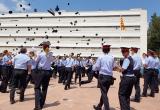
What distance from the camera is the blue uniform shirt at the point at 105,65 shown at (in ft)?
38.7

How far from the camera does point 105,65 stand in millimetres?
11820

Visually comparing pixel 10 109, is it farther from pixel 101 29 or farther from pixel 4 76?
pixel 101 29

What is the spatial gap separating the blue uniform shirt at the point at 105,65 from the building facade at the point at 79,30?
261ft

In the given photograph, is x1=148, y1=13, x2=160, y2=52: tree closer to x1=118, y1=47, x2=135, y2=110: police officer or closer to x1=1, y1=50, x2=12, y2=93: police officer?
x1=1, y1=50, x2=12, y2=93: police officer

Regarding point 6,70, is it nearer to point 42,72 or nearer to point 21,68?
point 21,68

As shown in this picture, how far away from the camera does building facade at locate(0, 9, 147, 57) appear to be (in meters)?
92.6

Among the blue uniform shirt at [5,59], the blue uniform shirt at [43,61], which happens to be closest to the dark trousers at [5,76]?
the blue uniform shirt at [5,59]

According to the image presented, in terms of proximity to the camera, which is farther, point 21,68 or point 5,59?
point 5,59

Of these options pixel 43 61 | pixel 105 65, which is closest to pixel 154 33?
pixel 43 61

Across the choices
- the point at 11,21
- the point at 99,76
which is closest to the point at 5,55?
the point at 99,76

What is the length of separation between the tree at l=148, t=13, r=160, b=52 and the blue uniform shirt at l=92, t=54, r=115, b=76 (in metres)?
70.9

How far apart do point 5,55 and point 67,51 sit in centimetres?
7538

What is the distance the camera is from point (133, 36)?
92688mm

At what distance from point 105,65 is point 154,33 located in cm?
7306
